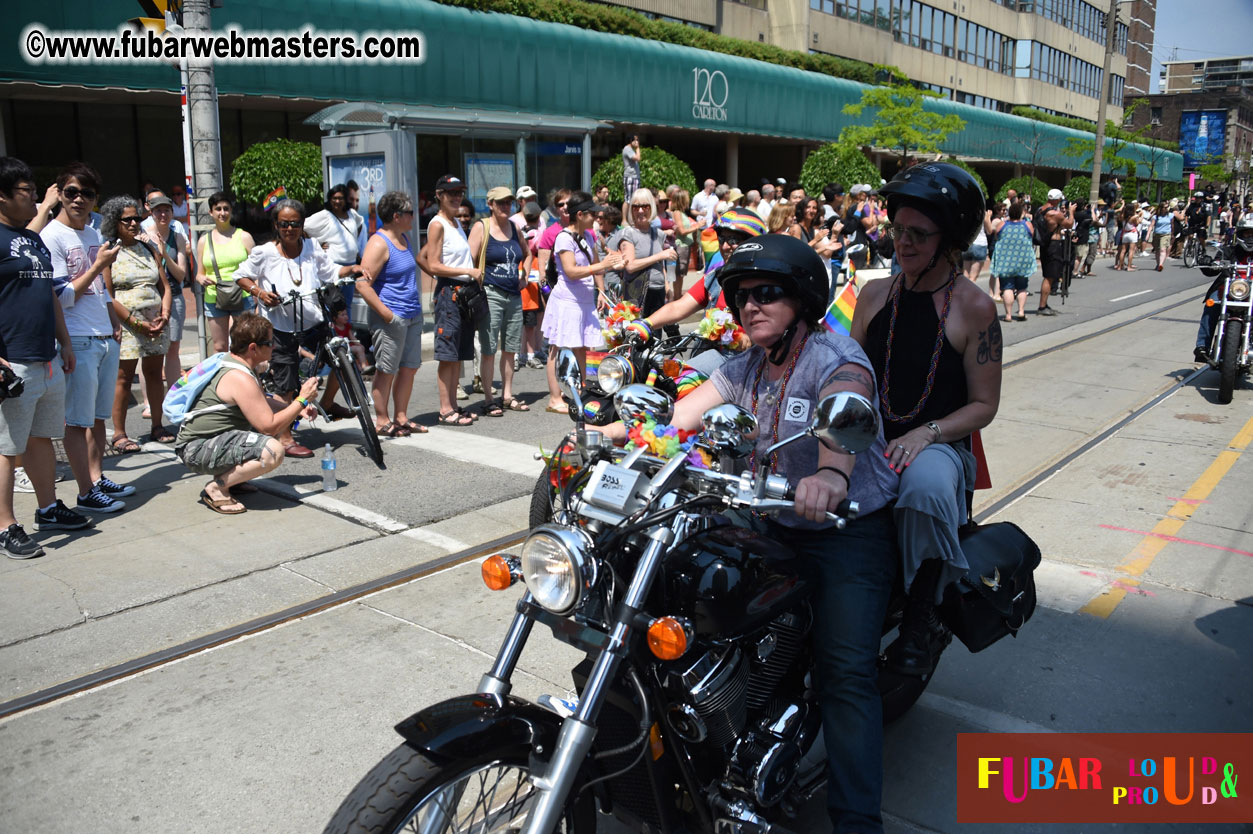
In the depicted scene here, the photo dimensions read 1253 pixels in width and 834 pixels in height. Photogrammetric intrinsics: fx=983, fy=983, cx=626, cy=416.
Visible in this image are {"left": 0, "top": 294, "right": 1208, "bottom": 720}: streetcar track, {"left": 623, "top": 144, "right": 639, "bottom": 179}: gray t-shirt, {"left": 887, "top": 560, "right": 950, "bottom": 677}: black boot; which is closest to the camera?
{"left": 887, "top": 560, "right": 950, "bottom": 677}: black boot

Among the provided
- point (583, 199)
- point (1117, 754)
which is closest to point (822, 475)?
point (1117, 754)

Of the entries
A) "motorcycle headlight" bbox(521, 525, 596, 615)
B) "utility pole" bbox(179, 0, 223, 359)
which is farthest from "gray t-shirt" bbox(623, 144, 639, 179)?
"motorcycle headlight" bbox(521, 525, 596, 615)

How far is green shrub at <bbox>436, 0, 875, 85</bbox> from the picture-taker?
2209 cm

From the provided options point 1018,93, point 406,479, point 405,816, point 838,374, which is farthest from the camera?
point 1018,93

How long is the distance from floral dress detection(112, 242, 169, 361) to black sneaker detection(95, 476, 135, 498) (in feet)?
4.50

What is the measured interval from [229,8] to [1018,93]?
48.0 meters

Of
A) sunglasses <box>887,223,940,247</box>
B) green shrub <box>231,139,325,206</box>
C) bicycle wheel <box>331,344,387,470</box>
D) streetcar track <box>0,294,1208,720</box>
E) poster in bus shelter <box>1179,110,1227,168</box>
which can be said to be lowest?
streetcar track <box>0,294,1208,720</box>

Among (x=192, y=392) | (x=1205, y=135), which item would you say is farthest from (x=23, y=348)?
(x=1205, y=135)

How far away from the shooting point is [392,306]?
7.79 metres

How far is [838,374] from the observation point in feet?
9.02

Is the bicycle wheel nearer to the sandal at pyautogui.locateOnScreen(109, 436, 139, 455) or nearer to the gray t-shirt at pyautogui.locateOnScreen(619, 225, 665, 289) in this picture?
the sandal at pyautogui.locateOnScreen(109, 436, 139, 455)

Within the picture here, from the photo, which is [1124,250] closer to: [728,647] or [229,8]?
[229,8]

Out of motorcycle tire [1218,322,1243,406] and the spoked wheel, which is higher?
the spoked wheel

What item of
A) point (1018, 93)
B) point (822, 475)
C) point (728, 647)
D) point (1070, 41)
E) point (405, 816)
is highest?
point (1070, 41)
